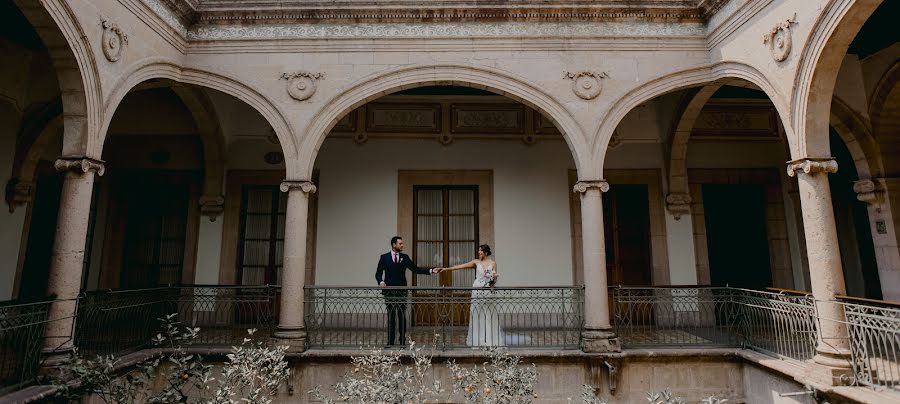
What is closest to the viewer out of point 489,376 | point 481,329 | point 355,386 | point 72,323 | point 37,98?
point 355,386

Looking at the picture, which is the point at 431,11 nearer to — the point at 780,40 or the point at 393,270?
the point at 393,270

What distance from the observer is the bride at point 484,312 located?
648cm

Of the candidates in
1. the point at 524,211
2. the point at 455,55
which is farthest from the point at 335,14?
the point at 524,211

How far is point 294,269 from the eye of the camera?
21.4 feet

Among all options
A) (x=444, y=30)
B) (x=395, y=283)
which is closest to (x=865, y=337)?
(x=395, y=283)

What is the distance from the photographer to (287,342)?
245 inches

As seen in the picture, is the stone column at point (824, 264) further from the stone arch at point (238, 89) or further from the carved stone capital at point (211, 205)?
the carved stone capital at point (211, 205)

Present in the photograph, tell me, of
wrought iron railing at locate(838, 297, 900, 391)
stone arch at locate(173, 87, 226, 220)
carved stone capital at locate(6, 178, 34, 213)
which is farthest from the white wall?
carved stone capital at locate(6, 178, 34, 213)

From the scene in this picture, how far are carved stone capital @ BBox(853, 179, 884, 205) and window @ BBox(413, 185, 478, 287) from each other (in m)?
5.93

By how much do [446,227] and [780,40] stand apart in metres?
5.51

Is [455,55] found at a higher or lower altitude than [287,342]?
higher

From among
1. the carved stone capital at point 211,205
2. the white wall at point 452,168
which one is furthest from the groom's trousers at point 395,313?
the carved stone capital at point 211,205

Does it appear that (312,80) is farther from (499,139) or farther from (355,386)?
(355,386)

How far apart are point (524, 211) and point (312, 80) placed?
4.19m
